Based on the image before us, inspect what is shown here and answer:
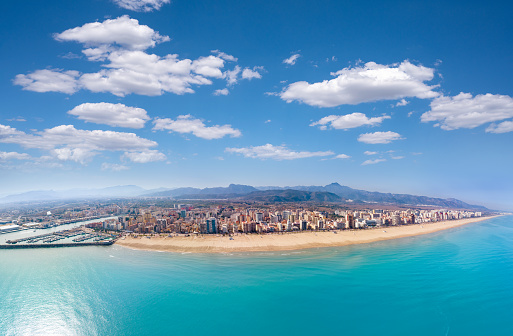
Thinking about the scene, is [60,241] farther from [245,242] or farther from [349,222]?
[349,222]

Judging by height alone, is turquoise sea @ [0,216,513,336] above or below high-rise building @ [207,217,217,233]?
below

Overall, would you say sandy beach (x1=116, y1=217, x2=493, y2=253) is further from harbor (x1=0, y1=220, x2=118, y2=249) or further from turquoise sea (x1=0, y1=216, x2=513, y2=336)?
turquoise sea (x1=0, y1=216, x2=513, y2=336)

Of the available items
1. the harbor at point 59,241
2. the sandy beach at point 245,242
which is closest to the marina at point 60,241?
the harbor at point 59,241

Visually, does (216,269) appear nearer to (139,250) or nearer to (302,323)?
(302,323)

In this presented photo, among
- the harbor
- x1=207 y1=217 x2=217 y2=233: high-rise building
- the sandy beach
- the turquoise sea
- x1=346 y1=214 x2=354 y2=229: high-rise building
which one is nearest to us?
the turquoise sea

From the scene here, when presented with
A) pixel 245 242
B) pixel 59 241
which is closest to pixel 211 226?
pixel 245 242

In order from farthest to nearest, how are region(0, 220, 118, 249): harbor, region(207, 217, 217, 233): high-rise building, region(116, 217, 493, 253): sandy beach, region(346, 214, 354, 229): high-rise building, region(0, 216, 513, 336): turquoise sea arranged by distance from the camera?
1. region(346, 214, 354, 229): high-rise building
2. region(207, 217, 217, 233): high-rise building
3. region(0, 220, 118, 249): harbor
4. region(116, 217, 493, 253): sandy beach
5. region(0, 216, 513, 336): turquoise sea

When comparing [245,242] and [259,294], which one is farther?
[245,242]

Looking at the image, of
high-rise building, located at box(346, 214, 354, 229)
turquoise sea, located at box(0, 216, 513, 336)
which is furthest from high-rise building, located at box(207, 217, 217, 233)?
high-rise building, located at box(346, 214, 354, 229)

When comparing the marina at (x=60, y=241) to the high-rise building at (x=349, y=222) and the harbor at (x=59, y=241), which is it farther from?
the high-rise building at (x=349, y=222)
